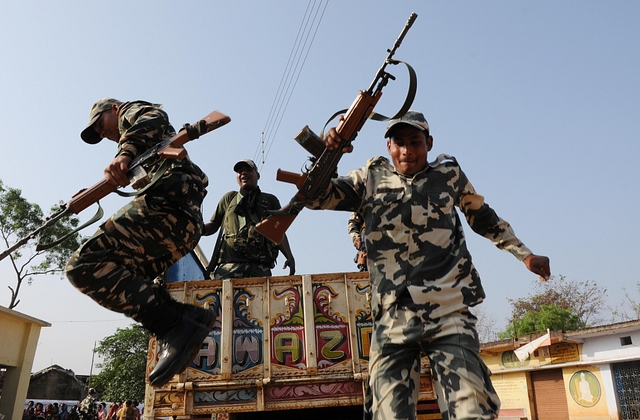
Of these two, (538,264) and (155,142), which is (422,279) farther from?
(155,142)

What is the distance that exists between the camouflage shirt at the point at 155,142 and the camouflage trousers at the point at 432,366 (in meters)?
1.31

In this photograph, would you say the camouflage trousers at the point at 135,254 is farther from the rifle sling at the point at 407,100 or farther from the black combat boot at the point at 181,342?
the rifle sling at the point at 407,100

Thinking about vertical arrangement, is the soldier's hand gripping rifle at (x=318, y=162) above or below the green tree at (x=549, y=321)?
below

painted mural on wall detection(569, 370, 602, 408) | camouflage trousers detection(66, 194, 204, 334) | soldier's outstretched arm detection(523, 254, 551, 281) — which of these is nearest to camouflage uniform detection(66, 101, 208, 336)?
camouflage trousers detection(66, 194, 204, 334)

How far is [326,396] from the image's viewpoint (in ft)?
12.7

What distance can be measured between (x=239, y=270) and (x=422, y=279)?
3.16 meters

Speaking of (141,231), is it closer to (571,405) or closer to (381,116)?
(381,116)

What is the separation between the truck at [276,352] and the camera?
3.82m

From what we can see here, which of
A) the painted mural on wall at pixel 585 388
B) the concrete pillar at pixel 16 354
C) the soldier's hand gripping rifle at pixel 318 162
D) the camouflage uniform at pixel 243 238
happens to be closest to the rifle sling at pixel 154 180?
the soldier's hand gripping rifle at pixel 318 162

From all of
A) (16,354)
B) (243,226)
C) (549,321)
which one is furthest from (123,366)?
(243,226)

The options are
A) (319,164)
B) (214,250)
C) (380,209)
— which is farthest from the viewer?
(214,250)

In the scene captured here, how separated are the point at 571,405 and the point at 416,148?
1902cm

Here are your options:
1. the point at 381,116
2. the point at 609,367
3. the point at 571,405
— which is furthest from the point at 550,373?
the point at 381,116

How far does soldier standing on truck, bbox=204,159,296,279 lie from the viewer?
17.1 ft
